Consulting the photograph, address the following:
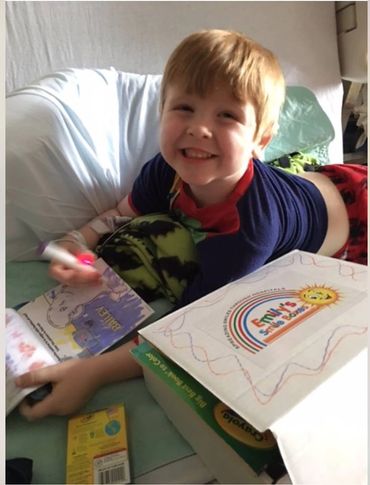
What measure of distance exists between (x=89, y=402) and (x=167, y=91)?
531 millimetres

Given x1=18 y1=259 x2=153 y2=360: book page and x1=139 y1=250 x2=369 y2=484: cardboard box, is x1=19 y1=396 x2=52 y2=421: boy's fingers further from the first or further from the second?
x1=139 y1=250 x2=369 y2=484: cardboard box

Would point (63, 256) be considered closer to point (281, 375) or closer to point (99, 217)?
point (99, 217)

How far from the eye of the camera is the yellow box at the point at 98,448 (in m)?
0.43

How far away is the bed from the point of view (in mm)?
495

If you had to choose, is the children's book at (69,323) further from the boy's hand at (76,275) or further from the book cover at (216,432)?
the book cover at (216,432)

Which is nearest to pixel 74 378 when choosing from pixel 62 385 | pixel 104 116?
pixel 62 385

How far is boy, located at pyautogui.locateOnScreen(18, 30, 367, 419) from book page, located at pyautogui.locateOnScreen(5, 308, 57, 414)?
A: 0.01 m

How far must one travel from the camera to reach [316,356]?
37 cm

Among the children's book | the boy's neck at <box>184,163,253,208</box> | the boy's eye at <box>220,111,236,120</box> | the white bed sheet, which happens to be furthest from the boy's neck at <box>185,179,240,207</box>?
the white bed sheet

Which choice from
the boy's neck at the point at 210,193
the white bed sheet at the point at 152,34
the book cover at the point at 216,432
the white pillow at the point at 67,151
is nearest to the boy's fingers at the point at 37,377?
the book cover at the point at 216,432

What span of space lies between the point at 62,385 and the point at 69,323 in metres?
0.13

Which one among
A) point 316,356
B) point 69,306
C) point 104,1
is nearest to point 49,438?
point 69,306

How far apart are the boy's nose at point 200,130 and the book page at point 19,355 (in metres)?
0.41

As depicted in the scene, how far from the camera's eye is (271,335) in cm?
41
